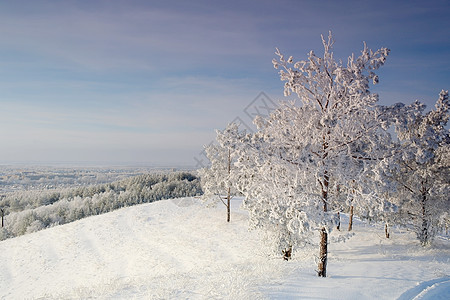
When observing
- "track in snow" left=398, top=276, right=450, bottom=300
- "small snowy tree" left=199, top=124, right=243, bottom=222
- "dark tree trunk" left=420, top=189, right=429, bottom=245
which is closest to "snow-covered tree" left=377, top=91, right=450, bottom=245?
"dark tree trunk" left=420, top=189, right=429, bottom=245

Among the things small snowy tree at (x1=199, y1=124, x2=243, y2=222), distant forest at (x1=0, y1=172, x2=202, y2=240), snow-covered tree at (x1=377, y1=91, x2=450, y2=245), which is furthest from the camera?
distant forest at (x1=0, y1=172, x2=202, y2=240)

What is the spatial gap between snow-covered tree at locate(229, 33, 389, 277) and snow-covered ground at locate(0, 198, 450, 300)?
9.45ft

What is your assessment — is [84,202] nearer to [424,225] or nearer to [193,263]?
[193,263]

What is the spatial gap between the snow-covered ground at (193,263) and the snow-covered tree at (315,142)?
2.88 m

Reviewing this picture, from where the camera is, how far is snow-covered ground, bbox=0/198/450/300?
11.4 metres

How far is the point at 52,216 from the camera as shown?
61875 millimetres

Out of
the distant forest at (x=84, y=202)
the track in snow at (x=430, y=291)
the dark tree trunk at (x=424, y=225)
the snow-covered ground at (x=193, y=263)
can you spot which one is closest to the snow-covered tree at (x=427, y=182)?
the dark tree trunk at (x=424, y=225)

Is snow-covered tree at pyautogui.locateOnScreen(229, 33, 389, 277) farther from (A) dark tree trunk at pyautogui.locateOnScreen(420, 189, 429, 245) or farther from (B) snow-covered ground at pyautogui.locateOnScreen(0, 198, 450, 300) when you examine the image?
(A) dark tree trunk at pyautogui.locateOnScreen(420, 189, 429, 245)

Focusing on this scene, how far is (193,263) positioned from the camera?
22.4 metres

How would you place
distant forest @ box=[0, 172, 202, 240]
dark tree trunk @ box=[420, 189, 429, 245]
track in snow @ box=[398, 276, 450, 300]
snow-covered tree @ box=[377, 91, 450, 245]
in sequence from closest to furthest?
1. track in snow @ box=[398, 276, 450, 300]
2. snow-covered tree @ box=[377, 91, 450, 245]
3. dark tree trunk @ box=[420, 189, 429, 245]
4. distant forest @ box=[0, 172, 202, 240]

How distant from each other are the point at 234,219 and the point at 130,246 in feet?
39.5

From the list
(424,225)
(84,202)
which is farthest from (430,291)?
(84,202)

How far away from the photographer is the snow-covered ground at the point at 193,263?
11.4m

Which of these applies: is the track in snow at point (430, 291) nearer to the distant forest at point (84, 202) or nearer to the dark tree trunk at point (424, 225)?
the dark tree trunk at point (424, 225)
